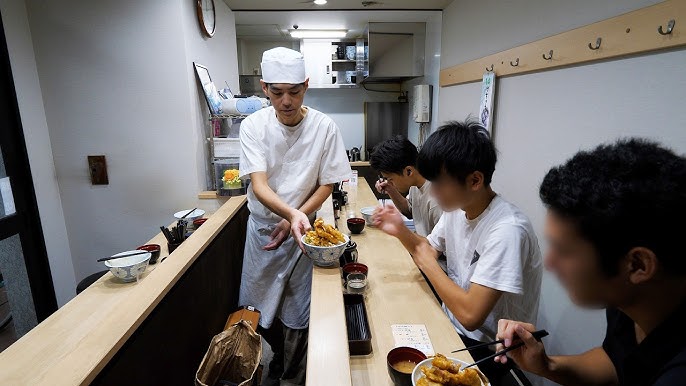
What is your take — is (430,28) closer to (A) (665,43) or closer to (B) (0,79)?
(A) (665,43)

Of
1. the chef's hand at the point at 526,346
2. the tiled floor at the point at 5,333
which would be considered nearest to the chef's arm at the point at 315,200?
the chef's hand at the point at 526,346

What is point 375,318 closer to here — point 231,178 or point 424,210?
point 424,210

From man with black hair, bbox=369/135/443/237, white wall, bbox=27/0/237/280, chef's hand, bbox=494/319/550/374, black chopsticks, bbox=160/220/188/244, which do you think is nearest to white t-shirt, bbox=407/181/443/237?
man with black hair, bbox=369/135/443/237

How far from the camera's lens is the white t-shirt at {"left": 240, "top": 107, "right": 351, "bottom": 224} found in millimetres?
1976

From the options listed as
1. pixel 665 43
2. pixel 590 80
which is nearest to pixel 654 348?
pixel 665 43

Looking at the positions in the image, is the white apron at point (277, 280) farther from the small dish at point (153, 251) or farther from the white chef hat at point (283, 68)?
the white chef hat at point (283, 68)

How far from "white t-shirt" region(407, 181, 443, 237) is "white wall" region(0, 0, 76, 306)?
2.64 metres

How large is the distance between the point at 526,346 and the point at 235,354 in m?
1.50

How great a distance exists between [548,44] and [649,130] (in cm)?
83

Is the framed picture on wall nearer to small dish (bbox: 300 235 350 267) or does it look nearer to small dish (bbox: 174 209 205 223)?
small dish (bbox: 174 209 205 223)

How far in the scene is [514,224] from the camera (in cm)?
119

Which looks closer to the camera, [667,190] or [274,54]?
[667,190]

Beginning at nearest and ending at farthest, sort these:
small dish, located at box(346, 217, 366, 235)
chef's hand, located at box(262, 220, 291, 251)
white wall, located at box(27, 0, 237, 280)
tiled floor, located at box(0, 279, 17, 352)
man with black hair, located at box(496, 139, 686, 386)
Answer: man with black hair, located at box(496, 139, 686, 386), chef's hand, located at box(262, 220, 291, 251), small dish, located at box(346, 217, 366, 235), white wall, located at box(27, 0, 237, 280), tiled floor, located at box(0, 279, 17, 352)

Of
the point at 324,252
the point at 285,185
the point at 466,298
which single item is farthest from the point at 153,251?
the point at 466,298
